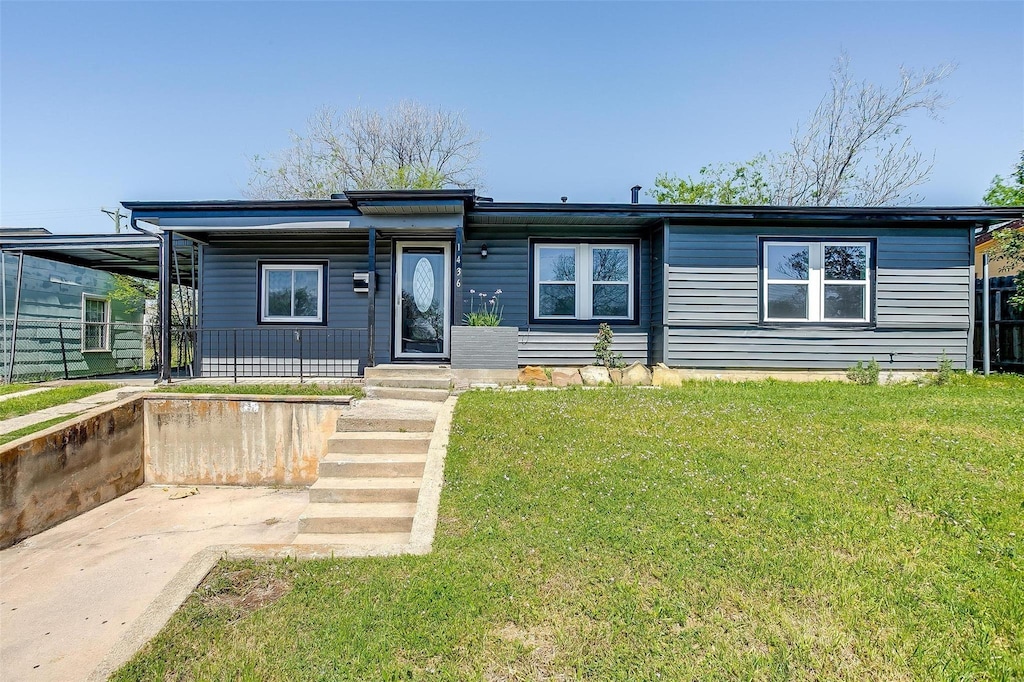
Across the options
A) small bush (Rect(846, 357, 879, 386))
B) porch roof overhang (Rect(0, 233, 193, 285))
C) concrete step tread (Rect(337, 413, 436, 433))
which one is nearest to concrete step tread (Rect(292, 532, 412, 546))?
concrete step tread (Rect(337, 413, 436, 433))

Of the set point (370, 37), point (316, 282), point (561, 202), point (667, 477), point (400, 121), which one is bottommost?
point (667, 477)

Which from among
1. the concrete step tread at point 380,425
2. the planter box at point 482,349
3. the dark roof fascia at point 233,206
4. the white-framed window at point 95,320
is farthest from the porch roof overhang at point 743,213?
the white-framed window at point 95,320

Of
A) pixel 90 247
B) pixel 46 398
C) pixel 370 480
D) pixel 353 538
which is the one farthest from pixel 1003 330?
pixel 90 247

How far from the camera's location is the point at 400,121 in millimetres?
22969

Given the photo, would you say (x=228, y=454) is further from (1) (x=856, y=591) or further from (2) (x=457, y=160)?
(2) (x=457, y=160)

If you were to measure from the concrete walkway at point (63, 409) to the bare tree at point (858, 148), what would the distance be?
2244cm

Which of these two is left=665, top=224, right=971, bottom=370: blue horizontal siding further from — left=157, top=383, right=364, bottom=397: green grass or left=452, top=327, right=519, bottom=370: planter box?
left=157, top=383, right=364, bottom=397: green grass

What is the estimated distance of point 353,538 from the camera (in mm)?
3949

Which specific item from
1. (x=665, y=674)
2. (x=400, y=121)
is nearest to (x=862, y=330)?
(x=665, y=674)

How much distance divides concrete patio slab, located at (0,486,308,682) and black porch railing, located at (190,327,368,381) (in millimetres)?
3212

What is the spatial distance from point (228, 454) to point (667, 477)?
565cm

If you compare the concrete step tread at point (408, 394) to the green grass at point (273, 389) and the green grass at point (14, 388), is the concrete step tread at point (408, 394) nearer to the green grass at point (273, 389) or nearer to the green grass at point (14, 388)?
the green grass at point (273, 389)

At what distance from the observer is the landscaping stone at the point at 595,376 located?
27.5ft

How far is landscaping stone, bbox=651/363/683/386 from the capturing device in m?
8.21
